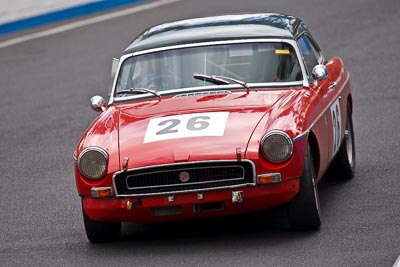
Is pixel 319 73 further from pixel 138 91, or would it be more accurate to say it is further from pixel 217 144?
pixel 217 144

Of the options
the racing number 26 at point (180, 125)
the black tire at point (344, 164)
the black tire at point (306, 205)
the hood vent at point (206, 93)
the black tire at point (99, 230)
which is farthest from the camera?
the black tire at point (344, 164)

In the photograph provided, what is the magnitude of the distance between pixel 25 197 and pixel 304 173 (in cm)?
311

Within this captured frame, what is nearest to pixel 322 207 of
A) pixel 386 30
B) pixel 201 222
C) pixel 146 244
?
pixel 201 222

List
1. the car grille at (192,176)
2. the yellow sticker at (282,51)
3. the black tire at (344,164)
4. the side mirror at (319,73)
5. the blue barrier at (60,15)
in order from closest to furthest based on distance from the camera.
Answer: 1. the car grille at (192,176)
2. the side mirror at (319,73)
3. the yellow sticker at (282,51)
4. the black tire at (344,164)
5. the blue barrier at (60,15)

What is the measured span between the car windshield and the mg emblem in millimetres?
1337

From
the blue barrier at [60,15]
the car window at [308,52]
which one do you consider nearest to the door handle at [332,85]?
the car window at [308,52]

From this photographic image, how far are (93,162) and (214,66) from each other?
59.0 inches

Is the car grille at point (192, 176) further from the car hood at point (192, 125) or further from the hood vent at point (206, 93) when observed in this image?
the hood vent at point (206, 93)

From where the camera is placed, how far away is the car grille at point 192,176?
7.78 meters

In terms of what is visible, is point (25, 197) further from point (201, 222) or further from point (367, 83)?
point (367, 83)

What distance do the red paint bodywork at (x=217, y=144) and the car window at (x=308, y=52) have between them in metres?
0.79

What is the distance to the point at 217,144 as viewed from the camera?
7.86 m

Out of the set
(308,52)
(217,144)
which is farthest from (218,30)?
(217,144)

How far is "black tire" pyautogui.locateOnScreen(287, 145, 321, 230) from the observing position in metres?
7.97
